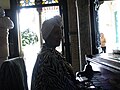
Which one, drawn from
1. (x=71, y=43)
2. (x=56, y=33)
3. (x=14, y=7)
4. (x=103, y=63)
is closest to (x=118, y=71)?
(x=103, y=63)

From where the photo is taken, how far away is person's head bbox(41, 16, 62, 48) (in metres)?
2.10

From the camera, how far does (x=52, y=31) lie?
6.91ft

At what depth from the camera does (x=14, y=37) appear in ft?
22.1

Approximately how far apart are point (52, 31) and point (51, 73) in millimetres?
355

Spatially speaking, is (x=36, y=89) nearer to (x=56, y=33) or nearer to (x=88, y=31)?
(x=56, y=33)

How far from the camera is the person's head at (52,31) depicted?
6.89 feet

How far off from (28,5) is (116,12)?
11.2ft

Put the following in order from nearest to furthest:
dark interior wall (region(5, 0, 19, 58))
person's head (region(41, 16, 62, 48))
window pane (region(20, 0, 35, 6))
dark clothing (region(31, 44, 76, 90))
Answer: dark clothing (region(31, 44, 76, 90)) < person's head (region(41, 16, 62, 48)) < dark interior wall (region(5, 0, 19, 58)) < window pane (region(20, 0, 35, 6))

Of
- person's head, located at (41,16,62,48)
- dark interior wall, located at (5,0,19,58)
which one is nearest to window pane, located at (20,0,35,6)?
dark interior wall, located at (5,0,19,58)

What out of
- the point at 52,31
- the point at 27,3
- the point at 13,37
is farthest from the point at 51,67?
the point at 27,3

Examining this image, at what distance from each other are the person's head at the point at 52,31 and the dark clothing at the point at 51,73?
0.06 metres

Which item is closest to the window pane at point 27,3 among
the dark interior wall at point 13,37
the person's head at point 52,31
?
the dark interior wall at point 13,37

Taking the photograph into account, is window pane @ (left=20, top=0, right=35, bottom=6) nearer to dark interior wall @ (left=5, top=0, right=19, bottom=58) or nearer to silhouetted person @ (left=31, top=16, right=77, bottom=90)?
dark interior wall @ (left=5, top=0, right=19, bottom=58)

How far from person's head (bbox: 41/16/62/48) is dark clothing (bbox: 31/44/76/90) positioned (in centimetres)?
6
